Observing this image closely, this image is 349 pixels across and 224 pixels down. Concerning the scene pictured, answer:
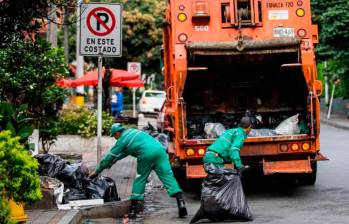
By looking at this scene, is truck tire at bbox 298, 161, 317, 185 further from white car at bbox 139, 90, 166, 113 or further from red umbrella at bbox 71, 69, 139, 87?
white car at bbox 139, 90, 166, 113

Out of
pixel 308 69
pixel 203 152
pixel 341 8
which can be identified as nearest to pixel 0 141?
pixel 203 152

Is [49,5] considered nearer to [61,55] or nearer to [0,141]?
[0,141]

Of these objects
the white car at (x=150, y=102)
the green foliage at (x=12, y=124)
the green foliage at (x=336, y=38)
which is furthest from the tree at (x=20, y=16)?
the white car at (x=150, y=102)

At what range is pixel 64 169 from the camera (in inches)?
441

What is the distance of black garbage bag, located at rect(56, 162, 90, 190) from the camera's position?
11.1 m

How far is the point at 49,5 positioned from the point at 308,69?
13.7 feet

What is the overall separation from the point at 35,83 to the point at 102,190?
13.9ft

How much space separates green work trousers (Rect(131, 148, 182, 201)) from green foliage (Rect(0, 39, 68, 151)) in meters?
3.47

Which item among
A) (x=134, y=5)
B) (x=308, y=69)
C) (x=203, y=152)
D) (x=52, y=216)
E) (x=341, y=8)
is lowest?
(x=52, y=216)

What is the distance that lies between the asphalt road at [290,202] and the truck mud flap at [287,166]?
47 centimetres

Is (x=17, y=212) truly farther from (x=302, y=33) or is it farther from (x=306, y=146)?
(x=302, y=33)

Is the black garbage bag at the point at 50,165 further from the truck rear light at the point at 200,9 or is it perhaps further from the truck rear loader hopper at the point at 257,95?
the truck rear light at the point at 200,9

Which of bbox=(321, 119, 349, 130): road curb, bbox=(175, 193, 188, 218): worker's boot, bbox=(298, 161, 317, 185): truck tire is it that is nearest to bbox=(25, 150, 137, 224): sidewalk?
bbox=(175, 193, 188, 218): worker's boot

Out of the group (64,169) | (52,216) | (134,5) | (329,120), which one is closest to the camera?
(52,216)
